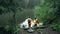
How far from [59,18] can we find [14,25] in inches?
262

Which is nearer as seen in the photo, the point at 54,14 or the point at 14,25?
the point at 14,25

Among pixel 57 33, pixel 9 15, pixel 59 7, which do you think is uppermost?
pixel 59 7

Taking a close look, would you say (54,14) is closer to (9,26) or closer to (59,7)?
(59,7)

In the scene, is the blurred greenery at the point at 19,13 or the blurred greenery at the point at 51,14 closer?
the blurred greenery at the point at 19,13

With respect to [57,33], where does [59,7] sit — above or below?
above

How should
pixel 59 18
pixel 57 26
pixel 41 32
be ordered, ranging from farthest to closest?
pixel 59 18
pixel 57 26
pixel 41 32

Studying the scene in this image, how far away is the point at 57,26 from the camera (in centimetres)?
1712

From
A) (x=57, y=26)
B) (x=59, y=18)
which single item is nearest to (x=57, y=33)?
(x=57, y=26)

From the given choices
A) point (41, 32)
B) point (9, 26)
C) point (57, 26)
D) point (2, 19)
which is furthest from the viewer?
point (57, 26)

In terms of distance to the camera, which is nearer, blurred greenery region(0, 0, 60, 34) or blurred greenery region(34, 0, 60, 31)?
blurred greenery region(0, 0, 60, 34)

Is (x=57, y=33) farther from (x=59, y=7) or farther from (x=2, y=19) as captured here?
(x=2, y=19)

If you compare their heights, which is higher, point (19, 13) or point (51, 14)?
point (19, 13)

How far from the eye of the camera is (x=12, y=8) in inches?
495

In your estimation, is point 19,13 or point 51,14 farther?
point 51,14
